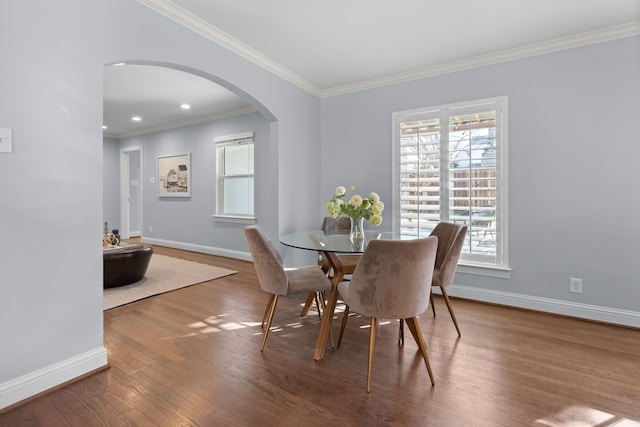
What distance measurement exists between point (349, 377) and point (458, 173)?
8.09ft

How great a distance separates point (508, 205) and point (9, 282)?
396 centimetres

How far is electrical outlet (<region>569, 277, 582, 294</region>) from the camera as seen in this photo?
2.97m

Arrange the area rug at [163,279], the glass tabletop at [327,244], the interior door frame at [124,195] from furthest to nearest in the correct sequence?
the interior door frame at [124,195] < the area rug at [163,279] < the glass tabletop at [327,244]

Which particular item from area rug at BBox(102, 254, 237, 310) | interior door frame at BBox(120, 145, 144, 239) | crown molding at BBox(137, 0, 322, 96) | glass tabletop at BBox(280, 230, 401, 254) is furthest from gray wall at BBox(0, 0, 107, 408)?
interior door frame at BBox(120, 145, 144, 239)

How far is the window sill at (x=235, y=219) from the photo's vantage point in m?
5.43

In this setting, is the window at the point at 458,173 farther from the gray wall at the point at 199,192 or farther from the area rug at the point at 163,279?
the area rug at the point at 163,279

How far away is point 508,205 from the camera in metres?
3.26

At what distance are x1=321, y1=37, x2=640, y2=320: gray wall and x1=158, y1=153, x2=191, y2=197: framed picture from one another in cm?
485

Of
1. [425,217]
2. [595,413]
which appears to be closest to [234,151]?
[425,217]

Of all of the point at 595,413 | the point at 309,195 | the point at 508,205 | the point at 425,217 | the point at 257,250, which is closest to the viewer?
the point at 595,413

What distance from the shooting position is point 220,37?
2855 millimetres

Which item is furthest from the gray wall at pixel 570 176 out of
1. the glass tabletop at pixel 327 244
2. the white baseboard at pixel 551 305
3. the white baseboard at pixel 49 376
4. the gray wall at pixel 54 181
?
the white baseboard at pixel 49 376

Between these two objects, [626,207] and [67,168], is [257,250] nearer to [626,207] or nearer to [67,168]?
[67,168]

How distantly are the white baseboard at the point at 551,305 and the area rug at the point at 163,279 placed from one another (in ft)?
10.1
